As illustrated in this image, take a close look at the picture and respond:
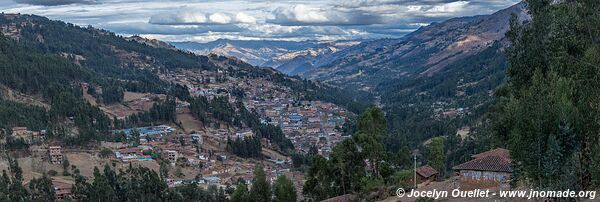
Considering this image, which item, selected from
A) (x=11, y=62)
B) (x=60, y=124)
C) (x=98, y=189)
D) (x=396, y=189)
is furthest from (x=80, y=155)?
(x=396, y=189)

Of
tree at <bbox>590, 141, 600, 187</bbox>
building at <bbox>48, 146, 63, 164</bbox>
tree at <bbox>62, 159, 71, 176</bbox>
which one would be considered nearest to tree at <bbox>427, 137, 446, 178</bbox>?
tree at <bbox>590, 141, 600, 187</bbox>

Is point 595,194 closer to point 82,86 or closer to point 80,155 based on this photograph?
point 80,155

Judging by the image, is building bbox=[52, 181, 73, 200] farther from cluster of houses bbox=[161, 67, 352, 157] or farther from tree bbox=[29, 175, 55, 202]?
cluster of houses bbox=[161, 67, 352, 157]

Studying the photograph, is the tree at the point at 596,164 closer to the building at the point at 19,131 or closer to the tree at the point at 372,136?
the tree at the point at 372,136

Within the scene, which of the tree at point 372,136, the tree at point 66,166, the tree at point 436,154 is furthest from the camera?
the tree at point 66,166

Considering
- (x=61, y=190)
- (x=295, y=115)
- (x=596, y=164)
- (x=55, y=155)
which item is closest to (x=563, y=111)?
(x=596, y=164)

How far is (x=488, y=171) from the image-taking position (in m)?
29.5

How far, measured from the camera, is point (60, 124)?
105 metres

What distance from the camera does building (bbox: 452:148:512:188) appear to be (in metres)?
28.9

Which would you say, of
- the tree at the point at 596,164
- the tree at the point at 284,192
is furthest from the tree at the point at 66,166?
the tree at the point at 596,164

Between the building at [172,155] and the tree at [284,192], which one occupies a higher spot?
the tree at [284,192]

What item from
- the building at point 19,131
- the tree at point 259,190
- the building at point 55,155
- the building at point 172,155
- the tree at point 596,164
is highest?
the tree at point 596,164

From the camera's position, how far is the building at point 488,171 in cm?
2888

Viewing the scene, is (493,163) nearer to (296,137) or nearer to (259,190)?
(259,190)
